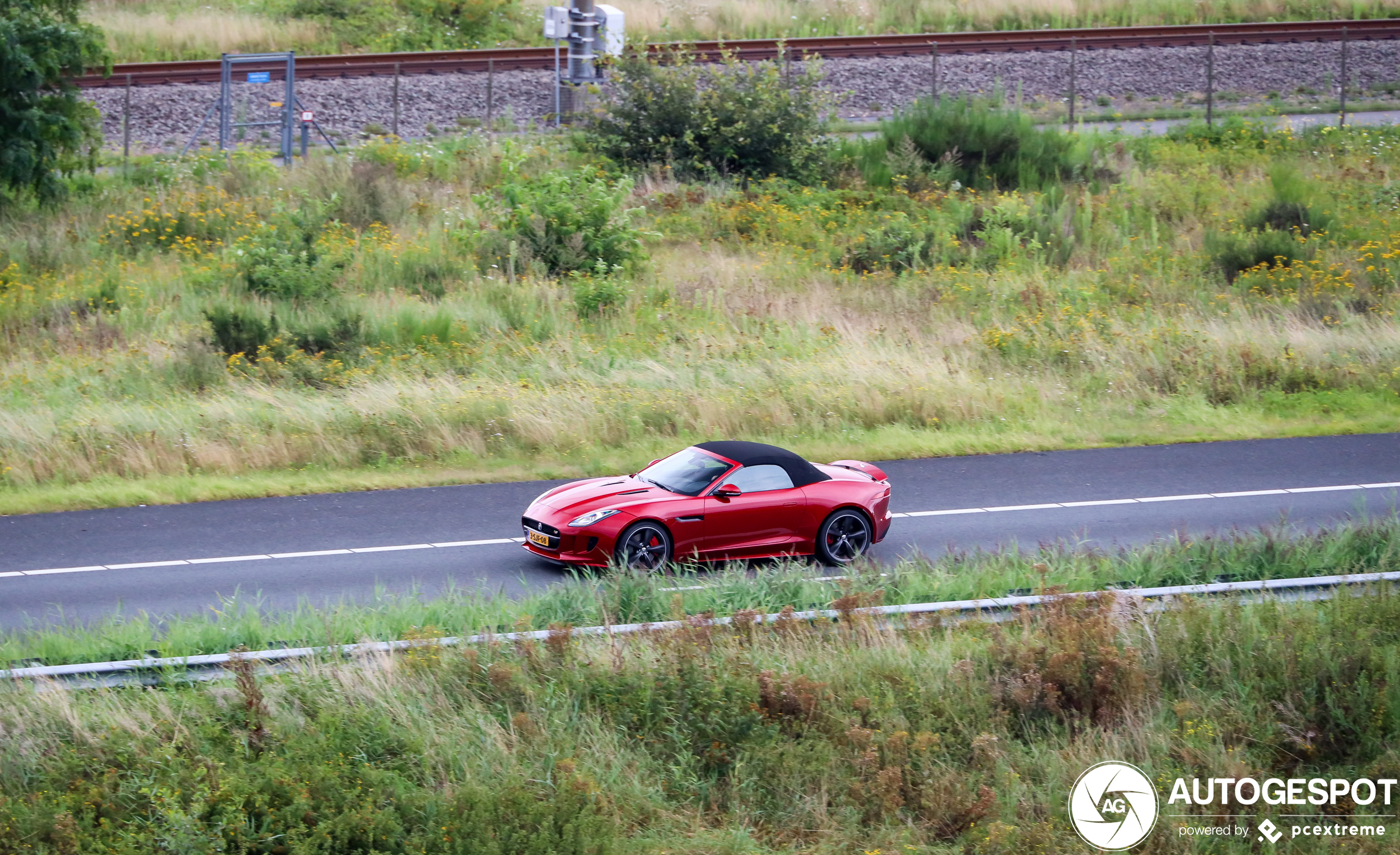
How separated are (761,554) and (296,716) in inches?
182

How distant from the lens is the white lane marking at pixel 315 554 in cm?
1112

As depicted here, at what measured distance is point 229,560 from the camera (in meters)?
11.0

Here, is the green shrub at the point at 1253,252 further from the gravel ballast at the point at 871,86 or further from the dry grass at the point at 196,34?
the dry grass at the point at 196,34

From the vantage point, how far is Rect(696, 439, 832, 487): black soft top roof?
1109 centimetres

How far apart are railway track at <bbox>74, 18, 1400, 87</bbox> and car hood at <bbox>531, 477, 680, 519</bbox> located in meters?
18.1

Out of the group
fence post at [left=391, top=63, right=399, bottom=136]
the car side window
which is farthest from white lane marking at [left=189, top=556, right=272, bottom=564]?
fence post at [left=391, top=63, right=399, bottom=136]

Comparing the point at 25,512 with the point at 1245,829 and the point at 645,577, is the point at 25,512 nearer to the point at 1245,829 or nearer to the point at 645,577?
the point at 645,577

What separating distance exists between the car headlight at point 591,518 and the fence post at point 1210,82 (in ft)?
72.3

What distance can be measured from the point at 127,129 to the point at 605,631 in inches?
842

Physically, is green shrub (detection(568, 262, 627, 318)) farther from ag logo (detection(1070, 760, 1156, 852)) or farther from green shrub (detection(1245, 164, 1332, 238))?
ag logo (detection(1070, 760, 1156, 852))

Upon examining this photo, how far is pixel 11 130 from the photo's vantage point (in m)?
21.4

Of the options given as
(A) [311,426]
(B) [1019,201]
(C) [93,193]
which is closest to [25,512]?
(A) [311,426]

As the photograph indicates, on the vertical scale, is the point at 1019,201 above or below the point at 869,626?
above

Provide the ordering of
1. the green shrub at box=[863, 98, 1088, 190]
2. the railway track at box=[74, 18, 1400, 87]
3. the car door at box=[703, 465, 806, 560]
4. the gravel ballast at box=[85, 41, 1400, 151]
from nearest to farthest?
the car door at box=[703, 465, 806, 560]
the green shrub at box=[863, 98, 1088, 190]
the gravel ballast at box=[85, 41, 1400, 151]
the railway track at box=[74, 18, 1400, 87]
